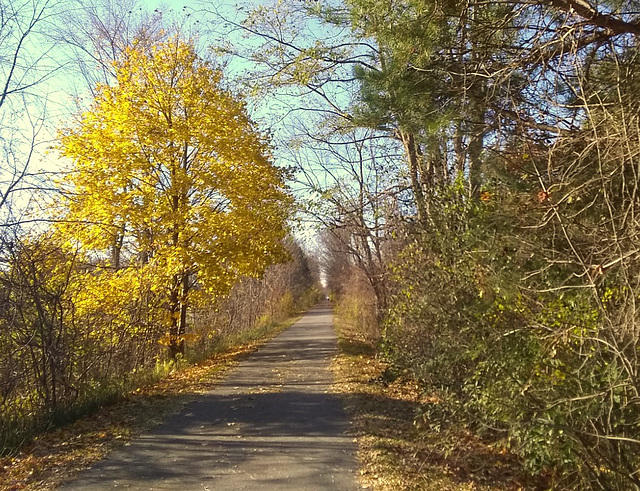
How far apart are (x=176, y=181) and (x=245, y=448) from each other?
25.1 feet

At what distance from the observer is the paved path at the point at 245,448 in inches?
204

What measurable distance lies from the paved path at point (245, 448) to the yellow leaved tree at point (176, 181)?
3347 mm

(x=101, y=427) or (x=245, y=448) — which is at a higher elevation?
(x=101, y=427)

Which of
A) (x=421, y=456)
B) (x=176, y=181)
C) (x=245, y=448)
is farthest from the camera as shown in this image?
(x=176, y=181)

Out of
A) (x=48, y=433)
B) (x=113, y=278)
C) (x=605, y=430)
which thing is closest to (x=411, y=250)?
(x=605, y=430)

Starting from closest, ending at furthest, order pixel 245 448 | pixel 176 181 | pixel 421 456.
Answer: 1. pixel 421 456
2. pixel 245 448
3. pixel 176 181

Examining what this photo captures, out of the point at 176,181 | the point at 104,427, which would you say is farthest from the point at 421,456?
the point at 176,181

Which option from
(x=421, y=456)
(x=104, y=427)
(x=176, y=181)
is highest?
(x=176, y=181)

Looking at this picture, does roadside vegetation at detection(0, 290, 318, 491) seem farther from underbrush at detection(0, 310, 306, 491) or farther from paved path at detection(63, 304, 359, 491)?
paved path at detection(63, 304, 359, 491)

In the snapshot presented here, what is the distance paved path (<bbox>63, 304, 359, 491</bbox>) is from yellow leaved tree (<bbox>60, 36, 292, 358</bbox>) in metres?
3.35

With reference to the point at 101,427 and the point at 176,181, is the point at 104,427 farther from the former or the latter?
the point at 176,181

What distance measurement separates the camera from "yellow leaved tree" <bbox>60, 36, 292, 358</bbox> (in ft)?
38.5

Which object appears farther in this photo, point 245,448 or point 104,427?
point 104,427

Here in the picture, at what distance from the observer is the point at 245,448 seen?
6.33m
